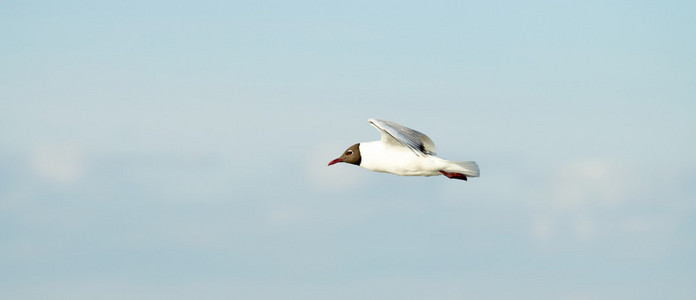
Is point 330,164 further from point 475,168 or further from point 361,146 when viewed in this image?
point 475,168

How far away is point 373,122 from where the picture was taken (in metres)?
30.6

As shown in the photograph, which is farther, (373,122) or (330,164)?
(330,164)

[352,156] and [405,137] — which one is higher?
[352,156]

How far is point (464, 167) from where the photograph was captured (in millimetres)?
31234

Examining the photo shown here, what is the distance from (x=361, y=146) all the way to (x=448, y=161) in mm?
2829

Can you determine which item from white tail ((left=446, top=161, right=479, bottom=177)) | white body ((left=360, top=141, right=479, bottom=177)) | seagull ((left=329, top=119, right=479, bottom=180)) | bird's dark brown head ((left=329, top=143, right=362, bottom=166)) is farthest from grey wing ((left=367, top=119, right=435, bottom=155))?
bird's dark brown head ((left=329, top=143, right=362, bottom=166))

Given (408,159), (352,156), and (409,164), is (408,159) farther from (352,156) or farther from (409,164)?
(352,156)

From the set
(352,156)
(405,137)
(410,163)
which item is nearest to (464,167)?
(410,163)

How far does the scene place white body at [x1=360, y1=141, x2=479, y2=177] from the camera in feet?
102

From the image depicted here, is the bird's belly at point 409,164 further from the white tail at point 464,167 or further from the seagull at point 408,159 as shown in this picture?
the white tail at point 464,167

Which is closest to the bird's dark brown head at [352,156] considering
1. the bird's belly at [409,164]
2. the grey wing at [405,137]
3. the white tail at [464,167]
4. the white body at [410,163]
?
the white body at [410,163]

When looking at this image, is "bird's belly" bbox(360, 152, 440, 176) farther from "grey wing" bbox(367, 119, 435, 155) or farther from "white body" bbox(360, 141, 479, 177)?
"grey wing" bbox(367, 119, 435, 155)

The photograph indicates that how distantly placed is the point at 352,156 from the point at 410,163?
234 centimetres

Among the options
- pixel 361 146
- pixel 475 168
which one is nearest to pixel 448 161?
pixel 475 168
